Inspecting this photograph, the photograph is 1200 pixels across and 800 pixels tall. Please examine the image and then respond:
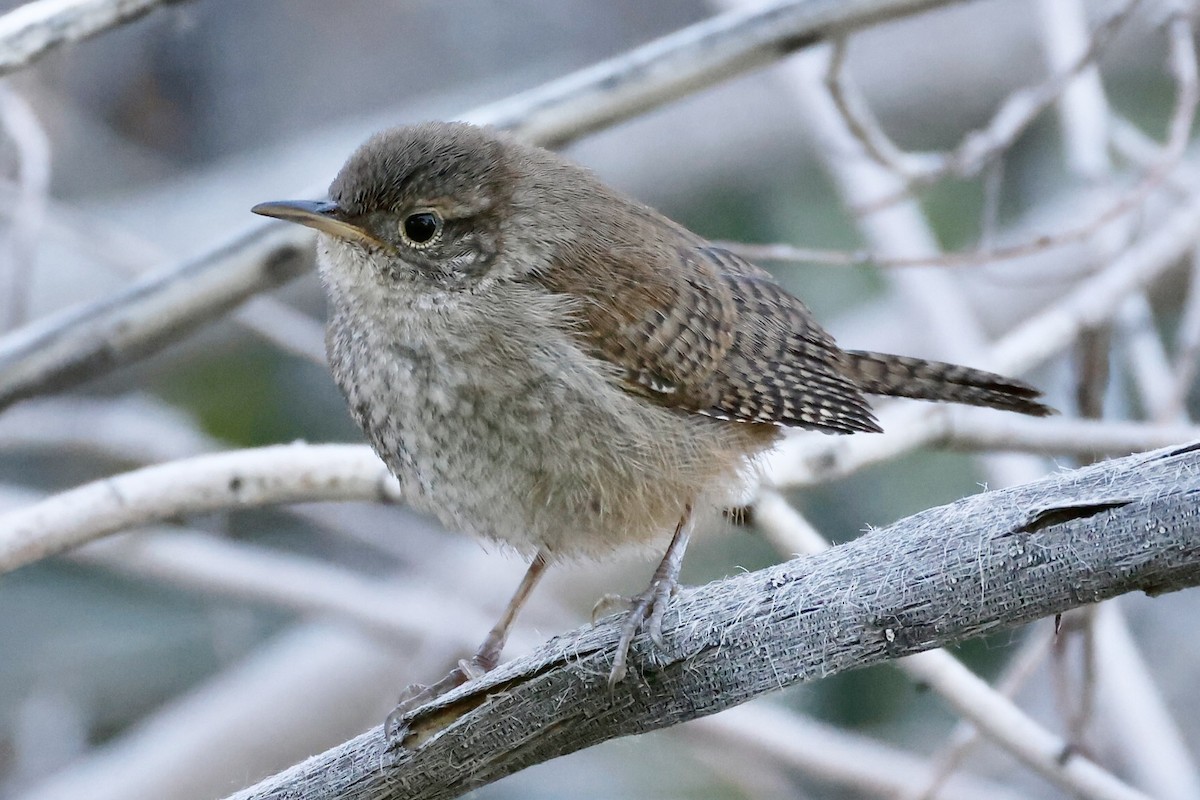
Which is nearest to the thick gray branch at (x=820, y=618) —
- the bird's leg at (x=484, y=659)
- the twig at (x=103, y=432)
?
the bird's leg at (x=484, y=659)

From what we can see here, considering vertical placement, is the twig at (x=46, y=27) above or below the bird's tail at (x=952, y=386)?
above

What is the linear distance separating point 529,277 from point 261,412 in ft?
8.82

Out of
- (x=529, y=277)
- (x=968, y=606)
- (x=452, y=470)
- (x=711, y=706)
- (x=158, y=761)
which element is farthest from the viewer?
(x=158, y=761)

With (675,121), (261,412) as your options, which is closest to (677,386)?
(261,412)

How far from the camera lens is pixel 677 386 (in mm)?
2299

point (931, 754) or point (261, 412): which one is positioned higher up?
point (261, 412)

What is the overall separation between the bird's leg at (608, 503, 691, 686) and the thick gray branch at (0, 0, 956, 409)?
0.84 metres

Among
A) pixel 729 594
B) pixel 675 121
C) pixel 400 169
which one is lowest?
pixel 729 594

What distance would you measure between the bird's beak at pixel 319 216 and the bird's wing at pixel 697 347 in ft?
1.05

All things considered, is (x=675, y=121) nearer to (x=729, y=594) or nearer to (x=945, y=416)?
(x=945, y=416)

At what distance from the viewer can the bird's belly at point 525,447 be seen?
210cm

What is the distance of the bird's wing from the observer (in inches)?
89.0

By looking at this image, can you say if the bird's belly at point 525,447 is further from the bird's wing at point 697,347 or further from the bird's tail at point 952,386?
the bird's tail at point 952,386

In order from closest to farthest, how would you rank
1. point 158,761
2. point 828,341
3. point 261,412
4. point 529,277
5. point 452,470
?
point 452,470, point 529,277, point 828,341, point 158,761, point 261,412
